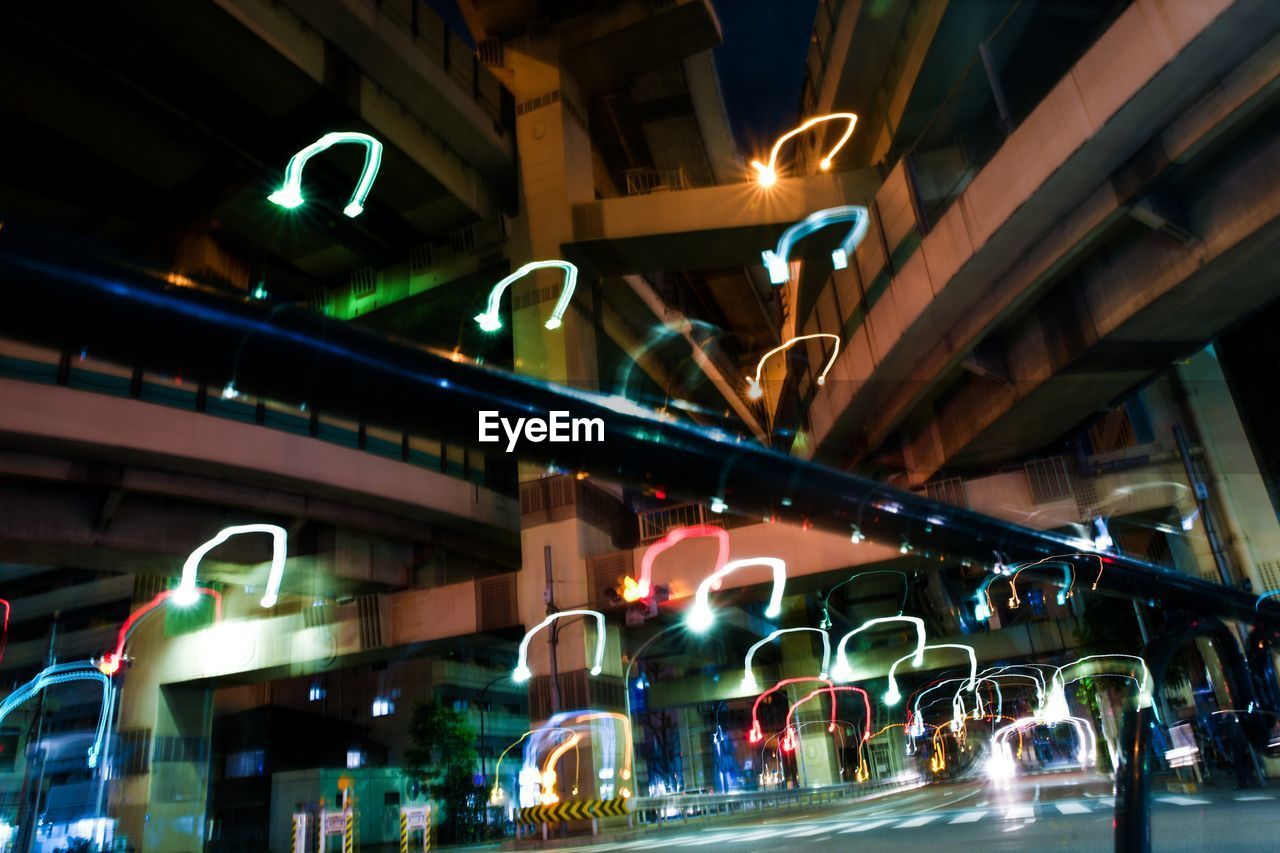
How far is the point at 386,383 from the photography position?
191 centimetres

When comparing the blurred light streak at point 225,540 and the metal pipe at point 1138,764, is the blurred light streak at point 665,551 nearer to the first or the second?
the blurred light streak at point 225,540

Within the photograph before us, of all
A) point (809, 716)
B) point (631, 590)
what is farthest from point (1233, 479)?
point (809, 716)

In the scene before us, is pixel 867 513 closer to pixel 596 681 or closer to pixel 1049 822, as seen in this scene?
pixel 1049 822

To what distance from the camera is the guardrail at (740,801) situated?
2928cm

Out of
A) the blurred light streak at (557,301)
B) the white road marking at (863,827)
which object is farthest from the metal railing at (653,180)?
the white road marking at (863,827)

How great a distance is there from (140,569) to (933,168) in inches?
989

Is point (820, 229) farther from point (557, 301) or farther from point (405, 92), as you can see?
point (405, 92)

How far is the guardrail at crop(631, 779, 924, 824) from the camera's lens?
96.1ft

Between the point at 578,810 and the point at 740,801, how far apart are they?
2228 centimetres

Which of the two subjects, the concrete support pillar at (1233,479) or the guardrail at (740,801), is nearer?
the concrete support pillar at (1233,479)

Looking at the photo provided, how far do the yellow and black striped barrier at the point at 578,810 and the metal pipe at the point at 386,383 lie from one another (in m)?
19.7

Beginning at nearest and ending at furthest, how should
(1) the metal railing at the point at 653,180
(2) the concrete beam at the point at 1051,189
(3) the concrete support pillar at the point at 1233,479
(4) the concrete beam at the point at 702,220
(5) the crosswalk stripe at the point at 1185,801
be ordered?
(2) the concrete beam at the point at 1051,189 < (5) the crosswalk stripe at the point at 1185,801 < (3) the concrete support pillar at the point at 1233,479 < (4) the concrete beam at the point at 702,220 < (1) the metal railing at the point at 653,180

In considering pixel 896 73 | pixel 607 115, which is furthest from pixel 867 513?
pixel 607 115

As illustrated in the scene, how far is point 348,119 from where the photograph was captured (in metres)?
22.8
